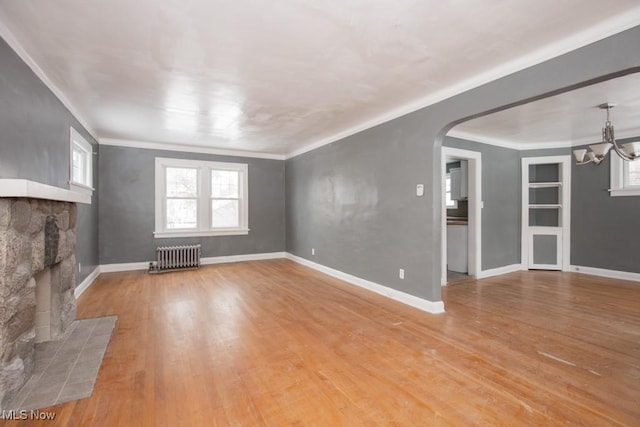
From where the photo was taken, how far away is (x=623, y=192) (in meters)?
5.01

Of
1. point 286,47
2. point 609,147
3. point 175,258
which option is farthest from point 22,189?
point 609,147

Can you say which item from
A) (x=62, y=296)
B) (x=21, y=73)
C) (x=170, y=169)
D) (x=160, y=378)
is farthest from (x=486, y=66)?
(x=170, y=169)

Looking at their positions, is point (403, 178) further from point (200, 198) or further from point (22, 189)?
point (200, 198)

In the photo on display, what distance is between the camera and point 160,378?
217cm

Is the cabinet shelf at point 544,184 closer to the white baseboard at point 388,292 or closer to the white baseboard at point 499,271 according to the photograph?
the white baseboard at point 499,271

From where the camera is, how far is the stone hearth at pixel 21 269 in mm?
1776

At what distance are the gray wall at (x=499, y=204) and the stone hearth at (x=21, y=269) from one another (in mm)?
5452

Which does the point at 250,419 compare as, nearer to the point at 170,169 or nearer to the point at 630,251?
the point at 170,169

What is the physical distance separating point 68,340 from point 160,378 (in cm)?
128

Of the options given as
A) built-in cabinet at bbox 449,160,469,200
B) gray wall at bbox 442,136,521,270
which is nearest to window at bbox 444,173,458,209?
built-in cabinet at bbox 449,160,469,200

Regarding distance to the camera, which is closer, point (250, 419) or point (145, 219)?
point (250, 419)

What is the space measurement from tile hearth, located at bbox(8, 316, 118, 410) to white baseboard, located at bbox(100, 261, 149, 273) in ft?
9.53

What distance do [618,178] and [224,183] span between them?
7433 mm

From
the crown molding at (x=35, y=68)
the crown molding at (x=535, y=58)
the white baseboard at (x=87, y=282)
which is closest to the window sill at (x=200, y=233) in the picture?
the white baseboard at (x=87, y=282)
